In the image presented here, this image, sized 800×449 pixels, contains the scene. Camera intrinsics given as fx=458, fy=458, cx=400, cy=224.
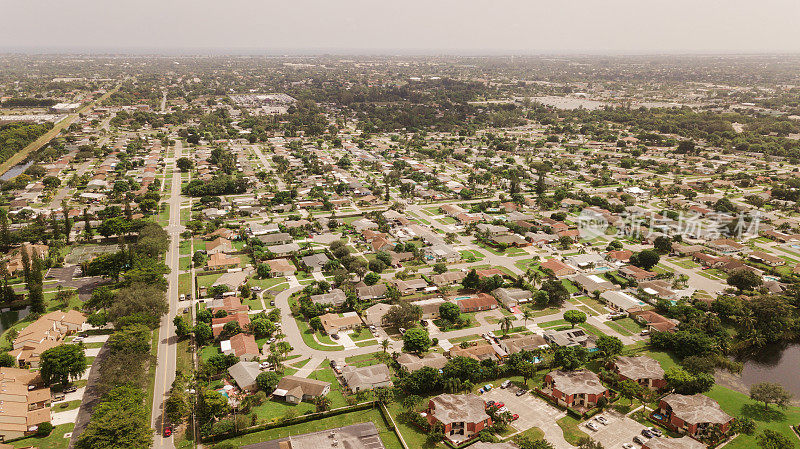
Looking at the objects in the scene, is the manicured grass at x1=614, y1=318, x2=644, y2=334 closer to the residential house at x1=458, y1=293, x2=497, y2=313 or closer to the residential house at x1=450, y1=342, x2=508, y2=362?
the residential house at x1=458, y1=293, x2=497, y2=313

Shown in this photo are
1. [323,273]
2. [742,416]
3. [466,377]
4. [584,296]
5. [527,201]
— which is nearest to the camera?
[742,416]

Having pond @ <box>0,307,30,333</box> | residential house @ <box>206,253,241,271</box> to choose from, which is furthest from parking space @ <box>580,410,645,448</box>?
pond @ <box>0,307,30,333</box>

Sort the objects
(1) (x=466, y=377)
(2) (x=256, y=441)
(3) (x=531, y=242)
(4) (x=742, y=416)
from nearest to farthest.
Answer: (2) (x=256, y=441) → (4) (x=742, y=416) → (1) (x=466, y=377) → (3) (x=531, y=242)

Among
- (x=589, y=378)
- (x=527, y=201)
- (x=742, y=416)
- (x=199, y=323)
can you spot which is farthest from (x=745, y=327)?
(x=199, y=323)

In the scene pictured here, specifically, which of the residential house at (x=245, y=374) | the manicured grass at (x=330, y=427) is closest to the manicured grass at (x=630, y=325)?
the manicured grass at (x=330, y=427)

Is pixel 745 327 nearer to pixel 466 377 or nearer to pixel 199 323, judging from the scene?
pixel 466 377
